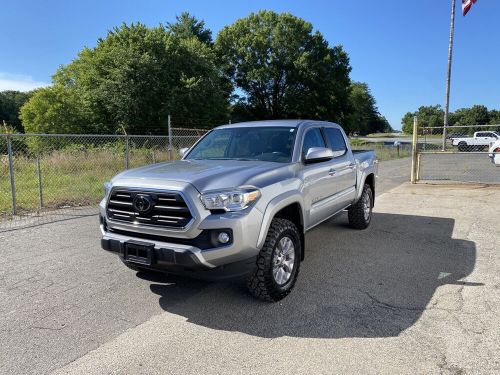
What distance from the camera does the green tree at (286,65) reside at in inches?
1754

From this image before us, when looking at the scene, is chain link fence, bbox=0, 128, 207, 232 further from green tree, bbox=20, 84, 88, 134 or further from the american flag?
the american flag

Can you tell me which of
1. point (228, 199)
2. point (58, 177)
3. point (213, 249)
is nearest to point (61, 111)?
point (58, 177)

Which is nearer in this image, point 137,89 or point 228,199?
point 228,199

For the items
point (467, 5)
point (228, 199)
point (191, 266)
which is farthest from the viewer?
point (467, 5)

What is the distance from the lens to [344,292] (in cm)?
Answer: 417

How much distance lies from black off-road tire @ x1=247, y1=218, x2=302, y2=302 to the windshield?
2.96 ft

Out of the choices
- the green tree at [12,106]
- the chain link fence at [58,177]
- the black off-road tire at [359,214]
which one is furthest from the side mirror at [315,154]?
the green tree at [12,106]

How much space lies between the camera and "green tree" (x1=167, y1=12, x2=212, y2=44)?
48.5 m

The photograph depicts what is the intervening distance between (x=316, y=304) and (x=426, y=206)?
664 cm

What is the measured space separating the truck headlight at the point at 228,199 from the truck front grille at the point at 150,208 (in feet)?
0.63

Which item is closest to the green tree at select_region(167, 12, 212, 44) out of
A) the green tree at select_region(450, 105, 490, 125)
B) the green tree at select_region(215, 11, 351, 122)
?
the green tree at select_region(215, 11, 351, 122)

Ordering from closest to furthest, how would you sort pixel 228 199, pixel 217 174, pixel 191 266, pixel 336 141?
pixel 191 266, pixel 228 199, pixel 217 174, pixel 336 141

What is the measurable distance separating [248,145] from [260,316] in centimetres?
218

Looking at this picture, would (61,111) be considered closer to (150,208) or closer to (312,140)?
(312,140)
